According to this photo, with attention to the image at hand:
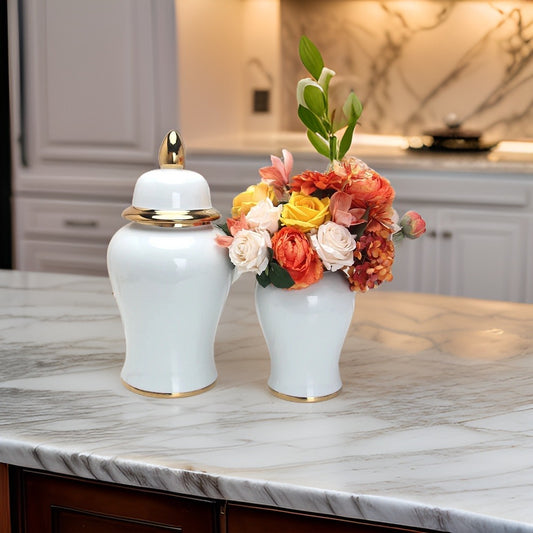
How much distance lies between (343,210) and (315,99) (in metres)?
0.13

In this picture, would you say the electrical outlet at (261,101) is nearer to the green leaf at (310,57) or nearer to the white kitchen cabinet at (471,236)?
the white kitchen cabinet at (471,236)

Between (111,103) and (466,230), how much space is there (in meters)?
1.36

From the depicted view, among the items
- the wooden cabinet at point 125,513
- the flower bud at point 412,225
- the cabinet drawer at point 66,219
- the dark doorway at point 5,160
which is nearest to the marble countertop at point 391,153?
the cabinet drawer at point 66,219

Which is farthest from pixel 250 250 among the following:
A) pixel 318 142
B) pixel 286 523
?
pixel 286 523

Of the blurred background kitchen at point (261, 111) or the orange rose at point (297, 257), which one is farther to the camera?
the blurred background kitchen at point (261, 111)

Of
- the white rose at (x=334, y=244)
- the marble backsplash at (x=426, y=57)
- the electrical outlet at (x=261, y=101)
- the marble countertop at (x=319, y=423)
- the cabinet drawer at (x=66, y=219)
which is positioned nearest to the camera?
the marble countertop at (x=319, y=423)

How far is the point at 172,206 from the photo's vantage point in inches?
38.2

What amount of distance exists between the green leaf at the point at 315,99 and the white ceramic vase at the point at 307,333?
0.60ft

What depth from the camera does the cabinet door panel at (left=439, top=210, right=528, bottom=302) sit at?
275cm

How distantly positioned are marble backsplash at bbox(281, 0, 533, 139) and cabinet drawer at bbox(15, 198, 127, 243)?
38.0 inches

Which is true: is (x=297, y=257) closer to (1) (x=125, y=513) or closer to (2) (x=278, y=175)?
(2) (x=278, y=175)

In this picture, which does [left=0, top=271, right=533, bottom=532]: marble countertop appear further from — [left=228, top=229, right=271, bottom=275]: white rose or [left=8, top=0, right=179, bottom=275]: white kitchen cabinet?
[left=8, top=0, right=179, bottom=275]: white kitchen cabinet

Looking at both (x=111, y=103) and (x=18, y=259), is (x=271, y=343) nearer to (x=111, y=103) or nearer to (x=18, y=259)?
(x=111, y=103)

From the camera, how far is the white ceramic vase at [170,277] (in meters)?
0.95
